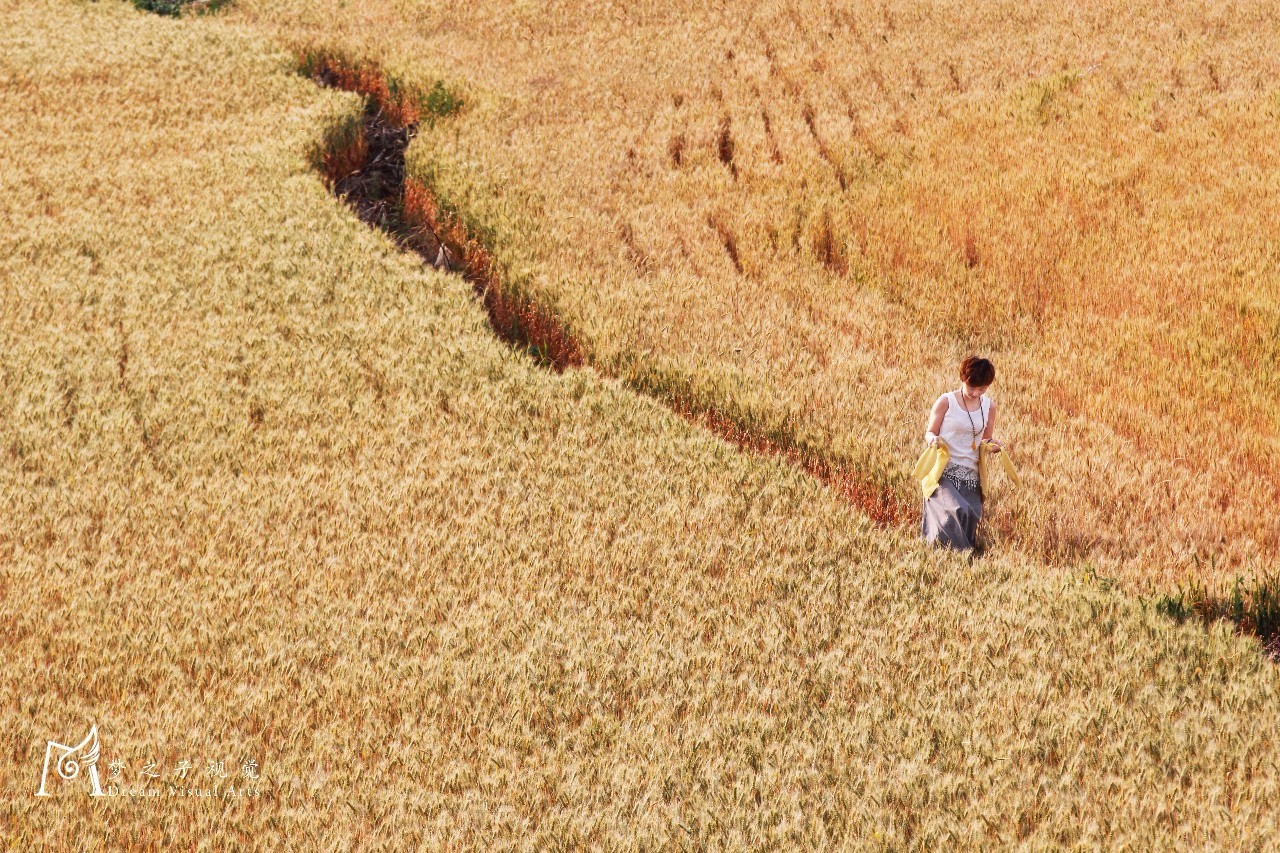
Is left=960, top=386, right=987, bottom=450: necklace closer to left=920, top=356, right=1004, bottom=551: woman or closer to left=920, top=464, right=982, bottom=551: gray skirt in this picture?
left=920, top=356, right=1004, bottom=551: woman

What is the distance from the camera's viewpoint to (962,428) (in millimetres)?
5160

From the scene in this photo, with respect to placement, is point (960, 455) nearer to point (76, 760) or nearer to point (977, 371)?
point (977, 371)

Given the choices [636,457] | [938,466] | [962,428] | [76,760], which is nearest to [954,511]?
[938,466]

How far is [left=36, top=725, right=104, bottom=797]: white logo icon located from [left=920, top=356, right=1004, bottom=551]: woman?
4067 mm

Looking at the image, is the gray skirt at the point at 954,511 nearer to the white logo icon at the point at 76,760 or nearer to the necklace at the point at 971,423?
the necklace at the point at 971,423

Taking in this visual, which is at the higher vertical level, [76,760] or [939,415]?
[939,415]

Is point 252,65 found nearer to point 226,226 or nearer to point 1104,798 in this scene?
point 226,226

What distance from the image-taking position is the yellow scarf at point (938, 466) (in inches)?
203

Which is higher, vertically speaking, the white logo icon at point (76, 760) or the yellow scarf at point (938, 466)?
the yellow scarf at point (938, 466)

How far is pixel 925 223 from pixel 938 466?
419cm

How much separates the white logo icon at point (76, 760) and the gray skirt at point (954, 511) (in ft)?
13.3

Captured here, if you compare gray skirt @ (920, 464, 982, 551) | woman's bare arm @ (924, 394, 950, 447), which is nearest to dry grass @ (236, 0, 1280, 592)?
gray skirt @ (920, 464, 982, 551)

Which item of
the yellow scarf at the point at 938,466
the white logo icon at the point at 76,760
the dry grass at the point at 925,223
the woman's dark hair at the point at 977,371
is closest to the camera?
the white logo icon at the point at 76,760

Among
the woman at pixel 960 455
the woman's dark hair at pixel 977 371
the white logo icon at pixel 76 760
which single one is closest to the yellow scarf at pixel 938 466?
the woman at pixel 960 455
